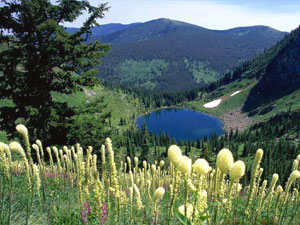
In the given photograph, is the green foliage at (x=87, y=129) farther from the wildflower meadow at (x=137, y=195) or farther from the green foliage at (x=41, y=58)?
the wildflower meadow at (x=137, y=195)

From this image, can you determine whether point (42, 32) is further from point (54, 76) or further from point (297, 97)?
point (297, 97)

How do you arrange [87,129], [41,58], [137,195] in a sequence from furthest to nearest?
[87,129]
[41,58]
[137,195]

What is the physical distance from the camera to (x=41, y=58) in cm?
1510

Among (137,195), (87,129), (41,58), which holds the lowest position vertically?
(87,129)

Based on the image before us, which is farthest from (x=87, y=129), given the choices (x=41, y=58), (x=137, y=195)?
(x=137, y=195)

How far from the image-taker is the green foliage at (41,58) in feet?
46.8

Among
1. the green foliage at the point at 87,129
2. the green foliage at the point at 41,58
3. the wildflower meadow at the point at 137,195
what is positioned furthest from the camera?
the green foliage at the point at 87,129

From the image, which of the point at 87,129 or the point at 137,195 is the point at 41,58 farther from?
the point at 137,195

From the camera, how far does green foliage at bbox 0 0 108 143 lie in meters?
14.2

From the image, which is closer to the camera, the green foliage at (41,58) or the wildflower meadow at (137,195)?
the wildflower meadow at (137,195)

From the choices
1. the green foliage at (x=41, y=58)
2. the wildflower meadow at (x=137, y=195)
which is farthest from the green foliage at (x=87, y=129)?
the wildflower meadow at (x=137, y=195)

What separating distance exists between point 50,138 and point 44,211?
33.7 ft

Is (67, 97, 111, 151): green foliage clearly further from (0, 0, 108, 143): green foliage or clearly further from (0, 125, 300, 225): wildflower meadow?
(0, 125, 300, 225): wildflower meadow

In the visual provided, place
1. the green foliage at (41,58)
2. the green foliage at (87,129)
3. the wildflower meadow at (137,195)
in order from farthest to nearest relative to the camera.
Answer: the green foliage at (87,129), the green foliage at (41,58), the wildflower meadow at (137,195)
